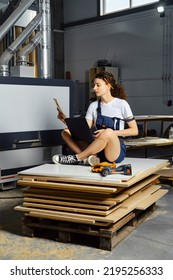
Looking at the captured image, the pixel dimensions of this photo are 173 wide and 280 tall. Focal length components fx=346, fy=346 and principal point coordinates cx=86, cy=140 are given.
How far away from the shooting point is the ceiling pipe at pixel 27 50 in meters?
5.27

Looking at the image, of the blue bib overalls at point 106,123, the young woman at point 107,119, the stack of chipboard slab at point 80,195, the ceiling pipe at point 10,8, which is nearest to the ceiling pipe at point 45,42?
the ceiling pipe at point 10,8

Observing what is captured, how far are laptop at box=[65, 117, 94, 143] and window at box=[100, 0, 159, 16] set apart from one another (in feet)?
24.9

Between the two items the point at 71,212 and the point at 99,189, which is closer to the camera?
the point at 99,189

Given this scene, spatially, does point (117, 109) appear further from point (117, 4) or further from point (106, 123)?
point (117, 4)

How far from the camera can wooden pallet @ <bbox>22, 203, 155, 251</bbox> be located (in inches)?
Result: 96.0

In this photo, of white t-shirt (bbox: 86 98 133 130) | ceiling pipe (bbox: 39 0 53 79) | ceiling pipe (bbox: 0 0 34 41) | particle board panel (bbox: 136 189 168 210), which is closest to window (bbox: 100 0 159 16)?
ceiling pipe (bbox: 39 0 53 79)

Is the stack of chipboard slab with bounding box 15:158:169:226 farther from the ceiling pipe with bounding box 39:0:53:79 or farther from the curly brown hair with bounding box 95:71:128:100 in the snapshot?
the ceiling pipe with bounding box 39:0:53:79

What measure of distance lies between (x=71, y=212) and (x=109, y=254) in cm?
43

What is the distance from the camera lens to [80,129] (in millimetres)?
3330

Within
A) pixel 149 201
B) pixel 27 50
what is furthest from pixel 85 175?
pixel 27 50

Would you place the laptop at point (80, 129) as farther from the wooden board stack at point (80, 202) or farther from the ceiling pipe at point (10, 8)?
the ceiling pipe at point (10, 8)
